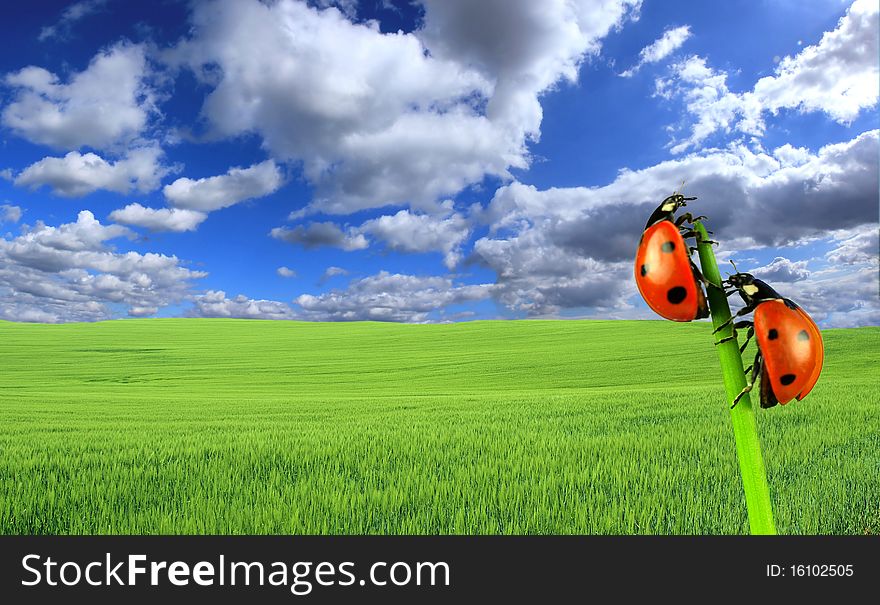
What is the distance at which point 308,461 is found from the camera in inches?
222

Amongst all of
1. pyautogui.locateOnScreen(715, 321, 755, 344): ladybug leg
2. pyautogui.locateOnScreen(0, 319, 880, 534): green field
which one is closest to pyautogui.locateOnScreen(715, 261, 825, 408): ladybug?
pyautogui.locateOnScreen(715, 321, 755, 344): ladybug leg

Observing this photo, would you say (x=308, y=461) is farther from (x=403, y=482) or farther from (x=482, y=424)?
(x=482, y=424)

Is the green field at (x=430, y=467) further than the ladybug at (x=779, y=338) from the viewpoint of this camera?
Yes

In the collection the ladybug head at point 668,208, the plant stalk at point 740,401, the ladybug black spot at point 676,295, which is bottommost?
the plant stalk at point 740,401

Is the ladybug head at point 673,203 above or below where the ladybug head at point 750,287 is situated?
above

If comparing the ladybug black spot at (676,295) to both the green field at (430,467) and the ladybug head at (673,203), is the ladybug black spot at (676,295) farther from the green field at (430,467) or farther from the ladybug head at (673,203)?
the green field at (430,467)

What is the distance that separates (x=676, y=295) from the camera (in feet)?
2.79

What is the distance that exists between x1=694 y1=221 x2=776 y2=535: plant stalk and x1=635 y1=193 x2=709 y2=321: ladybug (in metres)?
0.02

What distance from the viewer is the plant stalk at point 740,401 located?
779mm

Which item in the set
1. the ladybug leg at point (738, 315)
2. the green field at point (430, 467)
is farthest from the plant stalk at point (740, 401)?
the green field at point (430, 467)

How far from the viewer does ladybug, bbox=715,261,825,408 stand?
0.88 m

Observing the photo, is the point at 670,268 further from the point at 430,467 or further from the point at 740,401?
the point at 430,467

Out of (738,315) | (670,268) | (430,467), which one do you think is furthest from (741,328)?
(430,467)
